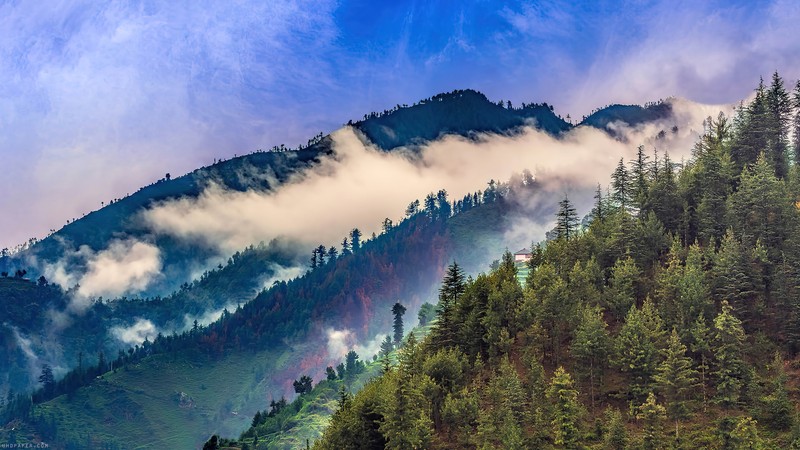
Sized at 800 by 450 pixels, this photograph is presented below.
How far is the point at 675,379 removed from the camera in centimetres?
11381

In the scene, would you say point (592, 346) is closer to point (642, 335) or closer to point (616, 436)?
point (642, 335)

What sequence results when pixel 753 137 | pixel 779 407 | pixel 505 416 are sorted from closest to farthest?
pixel 779 407 < pixel 505 416 < pixel 753 137

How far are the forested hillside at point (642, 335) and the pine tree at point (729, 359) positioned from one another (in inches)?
12.4

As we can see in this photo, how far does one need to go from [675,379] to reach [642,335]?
11075 mm

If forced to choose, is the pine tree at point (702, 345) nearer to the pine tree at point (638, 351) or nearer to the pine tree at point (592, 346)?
the pine tree at point (638, 351)

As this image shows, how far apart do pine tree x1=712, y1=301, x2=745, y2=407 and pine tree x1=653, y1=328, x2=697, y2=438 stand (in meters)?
4.31

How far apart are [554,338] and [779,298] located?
38.7 metres

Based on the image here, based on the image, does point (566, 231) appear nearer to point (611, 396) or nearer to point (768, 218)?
point (768, 218)

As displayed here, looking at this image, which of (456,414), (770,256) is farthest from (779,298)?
(456,414)

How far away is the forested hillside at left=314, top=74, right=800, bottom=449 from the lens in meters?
115

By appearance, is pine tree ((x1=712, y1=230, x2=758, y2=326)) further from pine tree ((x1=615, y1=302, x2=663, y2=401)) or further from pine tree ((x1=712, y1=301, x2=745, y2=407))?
pine tree ((x1=615, y1=302, x2=663, y2=401))

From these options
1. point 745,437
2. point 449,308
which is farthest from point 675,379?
point 449,308

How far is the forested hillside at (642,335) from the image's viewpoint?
4530 inches

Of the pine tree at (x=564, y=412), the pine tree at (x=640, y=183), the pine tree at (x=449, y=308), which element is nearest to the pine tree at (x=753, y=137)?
the pine tree at (x=640, y=183)
